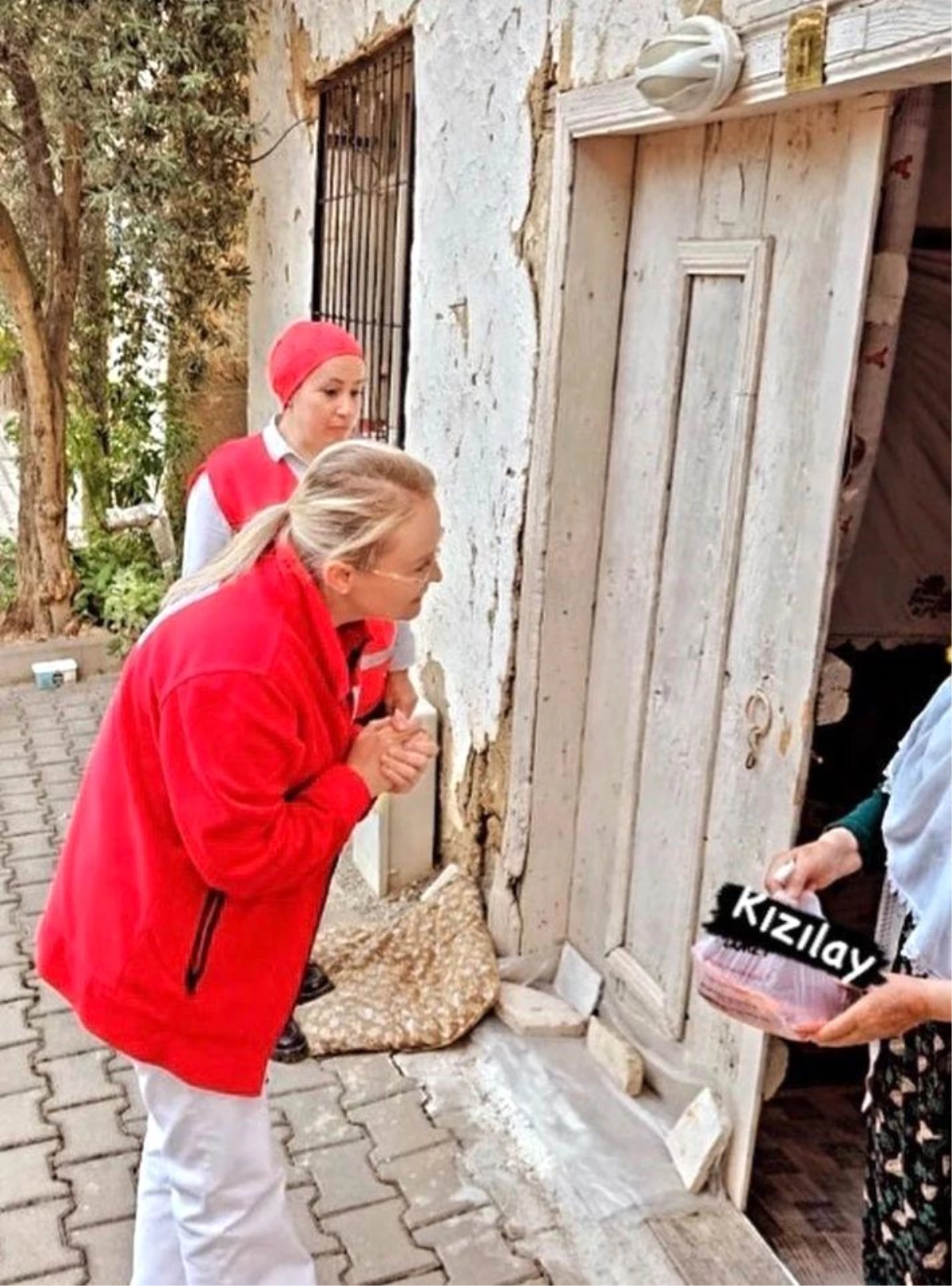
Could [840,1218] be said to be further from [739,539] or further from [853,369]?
[853,369]

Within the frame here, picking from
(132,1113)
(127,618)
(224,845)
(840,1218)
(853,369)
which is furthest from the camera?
(127,618)

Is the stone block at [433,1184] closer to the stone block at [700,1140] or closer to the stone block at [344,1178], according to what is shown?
the stone block at [344,1178]

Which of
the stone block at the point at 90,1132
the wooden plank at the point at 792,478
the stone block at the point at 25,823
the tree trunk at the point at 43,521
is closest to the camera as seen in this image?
the wooden plank at the point at 792,478

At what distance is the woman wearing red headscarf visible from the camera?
3.25 meters

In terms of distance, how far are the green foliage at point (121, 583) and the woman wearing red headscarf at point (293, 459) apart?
329cm

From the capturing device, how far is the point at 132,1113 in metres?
3.11

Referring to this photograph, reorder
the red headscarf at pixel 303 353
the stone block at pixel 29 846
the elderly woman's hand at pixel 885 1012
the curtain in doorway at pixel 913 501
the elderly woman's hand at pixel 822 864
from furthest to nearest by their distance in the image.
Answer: the stone block at pixel 29 846
the red headscarf at pixel 303 353
the curtain in doorway at pixel 913 501
the elderly woman's hand at pixel 822 864
the elderly woman's hand at pixel 885 1012

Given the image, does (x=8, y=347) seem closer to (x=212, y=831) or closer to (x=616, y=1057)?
(x=616, y=1057)

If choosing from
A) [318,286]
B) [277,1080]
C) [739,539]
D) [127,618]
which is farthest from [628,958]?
[127,618]

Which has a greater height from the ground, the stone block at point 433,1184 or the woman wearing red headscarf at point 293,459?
the woman wearing red headscarf at point 293,459

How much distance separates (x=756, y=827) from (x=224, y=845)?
4.26ft

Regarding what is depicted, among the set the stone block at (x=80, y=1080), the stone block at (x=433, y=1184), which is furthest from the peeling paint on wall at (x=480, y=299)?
the stone block at (x=80, y=1080)

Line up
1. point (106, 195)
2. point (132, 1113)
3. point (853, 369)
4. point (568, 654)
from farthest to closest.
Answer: point (106, 195) → point (568, 654) → point (132, 1113) → point (853, 369)

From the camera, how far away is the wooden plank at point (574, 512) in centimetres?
312
